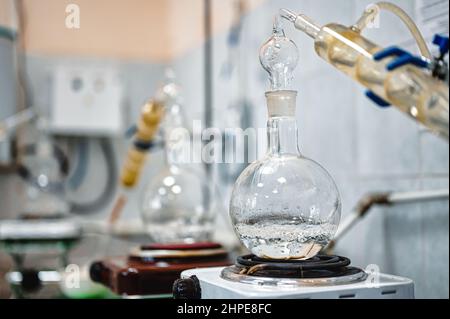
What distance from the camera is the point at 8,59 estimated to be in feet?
7.34

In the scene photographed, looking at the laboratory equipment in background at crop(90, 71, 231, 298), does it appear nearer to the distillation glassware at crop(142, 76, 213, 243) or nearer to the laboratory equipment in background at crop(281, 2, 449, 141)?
the distillation glassware at crop(142, 76, 213, 243)


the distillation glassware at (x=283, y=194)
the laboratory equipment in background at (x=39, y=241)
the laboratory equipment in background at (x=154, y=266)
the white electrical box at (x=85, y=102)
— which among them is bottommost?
the laboratory equipment in background at (x=39, y=241)

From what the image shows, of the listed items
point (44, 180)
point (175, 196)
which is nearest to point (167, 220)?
point (175, 196)

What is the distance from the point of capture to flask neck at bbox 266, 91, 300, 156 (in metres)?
0.77

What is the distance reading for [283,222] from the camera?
29.4 inches

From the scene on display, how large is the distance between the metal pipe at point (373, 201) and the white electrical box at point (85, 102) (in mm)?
1397

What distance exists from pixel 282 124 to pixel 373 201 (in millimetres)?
440

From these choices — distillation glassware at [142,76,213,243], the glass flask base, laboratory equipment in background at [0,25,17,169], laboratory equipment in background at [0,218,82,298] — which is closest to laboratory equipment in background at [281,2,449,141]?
the glass flask base

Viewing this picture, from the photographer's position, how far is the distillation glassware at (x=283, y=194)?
2.43ft

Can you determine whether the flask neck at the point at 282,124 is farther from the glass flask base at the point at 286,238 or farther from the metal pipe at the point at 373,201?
the metal pipe at the point at 373,201

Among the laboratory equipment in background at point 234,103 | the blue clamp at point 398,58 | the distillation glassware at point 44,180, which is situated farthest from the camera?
the distillation glassware at point 44,180

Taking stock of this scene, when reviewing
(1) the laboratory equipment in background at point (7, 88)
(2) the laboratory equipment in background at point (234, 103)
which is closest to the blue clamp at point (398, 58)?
(2) the laboratory equipment in background at point (234, 103)

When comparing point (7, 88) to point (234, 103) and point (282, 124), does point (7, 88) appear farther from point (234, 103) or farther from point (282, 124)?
point (282, 124)
